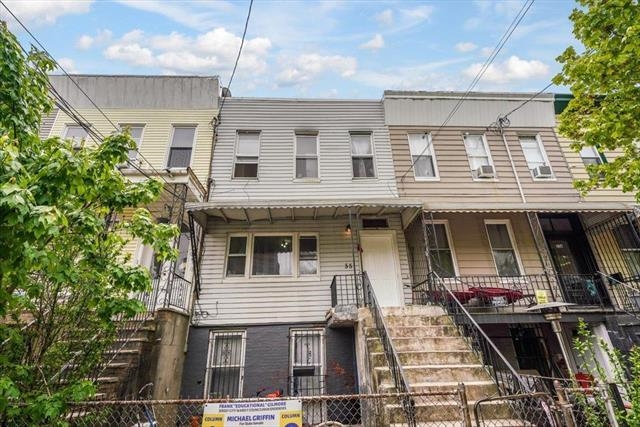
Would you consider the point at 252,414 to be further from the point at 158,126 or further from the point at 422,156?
the point at 158,126

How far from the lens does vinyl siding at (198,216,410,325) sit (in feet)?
23.9

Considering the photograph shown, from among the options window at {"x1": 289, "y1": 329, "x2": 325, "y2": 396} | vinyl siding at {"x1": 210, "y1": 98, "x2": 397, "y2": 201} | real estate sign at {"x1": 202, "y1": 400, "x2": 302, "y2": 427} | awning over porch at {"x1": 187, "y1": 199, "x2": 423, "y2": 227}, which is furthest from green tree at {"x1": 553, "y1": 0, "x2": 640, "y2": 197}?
real estate sign at {"x1": 202, "y1": 400, "x2": 302, "y2": 427}

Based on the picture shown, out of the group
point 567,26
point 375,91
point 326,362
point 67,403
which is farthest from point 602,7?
point 67,403

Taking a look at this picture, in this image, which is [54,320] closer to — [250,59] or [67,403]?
[67,403]

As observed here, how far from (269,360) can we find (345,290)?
7.98 feet

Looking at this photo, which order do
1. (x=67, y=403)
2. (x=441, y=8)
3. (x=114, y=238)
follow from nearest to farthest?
(x=67, y=403)
(x=114, y=238)
(x=441, y=8)

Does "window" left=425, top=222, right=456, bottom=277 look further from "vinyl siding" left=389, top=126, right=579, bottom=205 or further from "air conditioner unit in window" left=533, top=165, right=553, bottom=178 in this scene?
"air conditioner unit in window" left=533, top=165, right=553, bottom=178

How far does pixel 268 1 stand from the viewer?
16.8ft

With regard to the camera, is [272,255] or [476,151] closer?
[272,255]

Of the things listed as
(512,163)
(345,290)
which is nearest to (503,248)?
(512,163)

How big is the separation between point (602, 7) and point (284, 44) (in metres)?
6.31

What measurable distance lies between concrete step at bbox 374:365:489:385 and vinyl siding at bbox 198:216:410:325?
2.90 meters

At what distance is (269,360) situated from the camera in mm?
6887

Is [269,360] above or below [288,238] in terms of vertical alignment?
below
